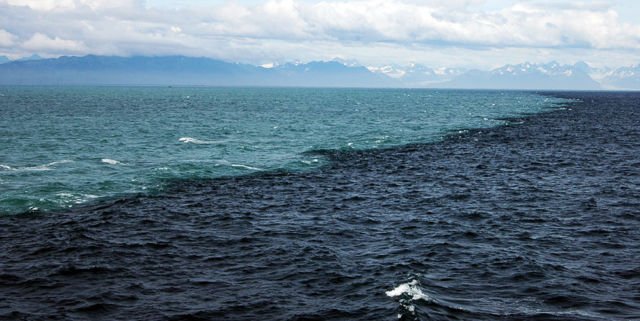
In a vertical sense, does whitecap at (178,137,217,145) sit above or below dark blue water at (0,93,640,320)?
above

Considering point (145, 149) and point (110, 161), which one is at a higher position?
point (145, 149)

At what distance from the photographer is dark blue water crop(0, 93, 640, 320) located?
23.6m

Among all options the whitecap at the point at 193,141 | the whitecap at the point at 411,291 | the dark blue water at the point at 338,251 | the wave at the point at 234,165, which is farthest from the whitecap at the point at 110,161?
the whitecap at the point at 411,291

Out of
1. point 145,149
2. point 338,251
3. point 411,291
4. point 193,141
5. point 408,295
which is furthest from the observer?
point 193,141

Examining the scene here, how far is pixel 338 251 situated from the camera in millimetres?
31109

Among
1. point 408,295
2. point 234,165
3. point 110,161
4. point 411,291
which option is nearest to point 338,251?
point 411,291

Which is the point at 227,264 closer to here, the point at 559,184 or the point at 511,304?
the point at 511,304

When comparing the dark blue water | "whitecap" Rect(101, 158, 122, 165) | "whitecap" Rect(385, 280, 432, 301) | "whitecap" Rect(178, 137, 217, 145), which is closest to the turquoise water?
"whitecap" Rect(178, 137, 217, 145)

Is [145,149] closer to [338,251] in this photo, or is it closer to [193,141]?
[193,141]

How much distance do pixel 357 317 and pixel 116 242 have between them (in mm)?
16192

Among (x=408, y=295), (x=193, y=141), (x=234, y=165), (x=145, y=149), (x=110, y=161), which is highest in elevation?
(x=193, y=141)

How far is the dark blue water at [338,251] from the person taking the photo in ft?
77.4

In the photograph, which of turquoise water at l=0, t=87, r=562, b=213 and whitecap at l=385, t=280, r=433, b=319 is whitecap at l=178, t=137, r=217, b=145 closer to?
turquoise water at l=0, t=87, r=562, b=213

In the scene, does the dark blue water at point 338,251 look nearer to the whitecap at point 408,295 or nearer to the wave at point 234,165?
the whitecap at point 408,295
